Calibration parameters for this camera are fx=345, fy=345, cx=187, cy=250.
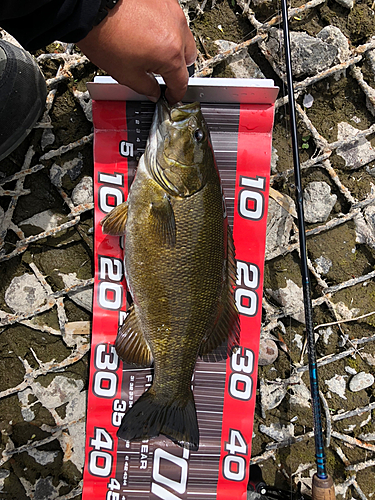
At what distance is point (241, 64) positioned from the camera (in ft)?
7.50

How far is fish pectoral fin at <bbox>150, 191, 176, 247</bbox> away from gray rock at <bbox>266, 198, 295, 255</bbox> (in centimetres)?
77

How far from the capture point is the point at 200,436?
223cm

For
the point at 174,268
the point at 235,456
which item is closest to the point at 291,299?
the point at 174,268

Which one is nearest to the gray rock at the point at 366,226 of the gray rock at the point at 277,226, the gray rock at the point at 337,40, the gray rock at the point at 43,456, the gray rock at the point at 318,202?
the gray rock at the point at 318,202

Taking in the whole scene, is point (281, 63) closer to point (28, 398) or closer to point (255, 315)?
point (255, 315)

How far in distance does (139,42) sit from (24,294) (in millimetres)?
1738

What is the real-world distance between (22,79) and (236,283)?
5.74ft

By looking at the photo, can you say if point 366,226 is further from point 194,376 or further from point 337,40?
point 194,376

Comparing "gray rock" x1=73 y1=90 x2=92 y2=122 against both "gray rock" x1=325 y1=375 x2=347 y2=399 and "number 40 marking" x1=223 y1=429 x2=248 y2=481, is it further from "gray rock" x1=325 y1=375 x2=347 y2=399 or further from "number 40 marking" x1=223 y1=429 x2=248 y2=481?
"gray rock" x1=325 y1=375 x2=347 y2=399

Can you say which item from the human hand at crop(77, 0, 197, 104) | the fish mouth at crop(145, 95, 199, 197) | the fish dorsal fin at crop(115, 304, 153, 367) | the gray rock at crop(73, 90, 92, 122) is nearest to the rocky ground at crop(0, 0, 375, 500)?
the gray rock at crop(73, 90, 92, 122)

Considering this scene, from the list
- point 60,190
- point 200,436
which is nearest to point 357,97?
point 60,190

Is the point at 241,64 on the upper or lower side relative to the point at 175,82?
upper

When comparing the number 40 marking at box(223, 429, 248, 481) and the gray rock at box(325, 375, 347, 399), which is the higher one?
Result: the gray rock at box(325, 375, 347, 399)

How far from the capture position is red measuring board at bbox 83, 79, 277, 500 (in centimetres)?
219
